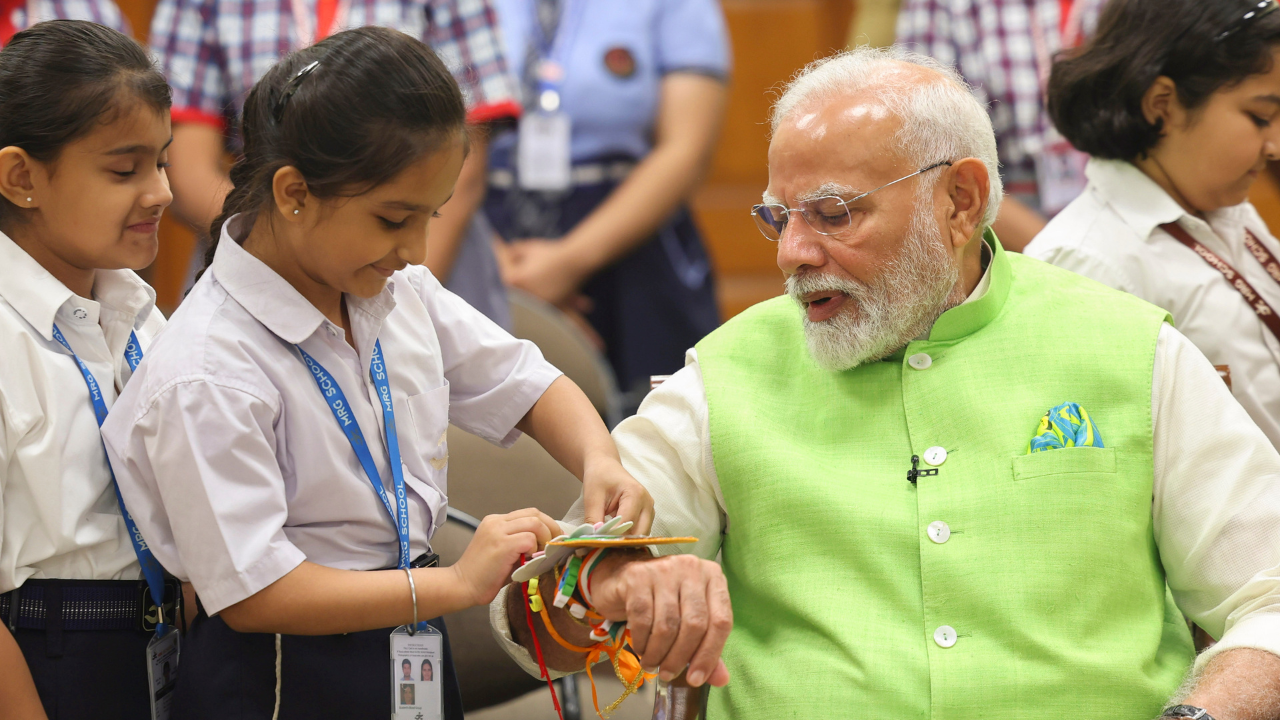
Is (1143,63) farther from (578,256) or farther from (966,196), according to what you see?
(578,256)

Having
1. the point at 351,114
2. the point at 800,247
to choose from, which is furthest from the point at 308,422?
the point at 800,247

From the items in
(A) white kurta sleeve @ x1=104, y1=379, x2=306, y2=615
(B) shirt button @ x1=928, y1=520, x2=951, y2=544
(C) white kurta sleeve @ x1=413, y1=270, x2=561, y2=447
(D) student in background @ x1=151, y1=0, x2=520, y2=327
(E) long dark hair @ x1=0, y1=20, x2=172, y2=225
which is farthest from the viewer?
(D) student in background @ x1=151, y1=0, x2=520, y2=327

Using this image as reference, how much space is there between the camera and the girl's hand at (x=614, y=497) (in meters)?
1.75

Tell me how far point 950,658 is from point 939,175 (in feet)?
2.52

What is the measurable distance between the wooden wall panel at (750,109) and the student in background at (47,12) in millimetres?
2638

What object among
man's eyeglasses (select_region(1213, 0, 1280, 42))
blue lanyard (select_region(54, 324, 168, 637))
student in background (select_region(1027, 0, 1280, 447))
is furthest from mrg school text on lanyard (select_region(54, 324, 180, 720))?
man's eyeglasses (select_region(1213, 0, 1280, 42))

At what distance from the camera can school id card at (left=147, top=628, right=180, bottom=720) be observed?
1720 mm

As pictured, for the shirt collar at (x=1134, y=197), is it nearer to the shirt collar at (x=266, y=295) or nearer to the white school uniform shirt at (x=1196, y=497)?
the white school uniform shirt at (x=1196, y=497)

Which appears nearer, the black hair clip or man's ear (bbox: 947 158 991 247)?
the black hair clip

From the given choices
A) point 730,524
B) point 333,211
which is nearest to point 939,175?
point 730,524

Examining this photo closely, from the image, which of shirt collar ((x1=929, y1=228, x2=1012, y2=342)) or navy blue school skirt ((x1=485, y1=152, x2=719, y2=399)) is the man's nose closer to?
shirt collar ((x1=929, y1=228, x2=1012, y2=342))

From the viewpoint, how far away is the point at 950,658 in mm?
1795

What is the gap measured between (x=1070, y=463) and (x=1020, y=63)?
263cm

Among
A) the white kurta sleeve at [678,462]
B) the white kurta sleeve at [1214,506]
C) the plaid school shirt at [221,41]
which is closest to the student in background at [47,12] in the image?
the plaid school shirt at [221,41]
